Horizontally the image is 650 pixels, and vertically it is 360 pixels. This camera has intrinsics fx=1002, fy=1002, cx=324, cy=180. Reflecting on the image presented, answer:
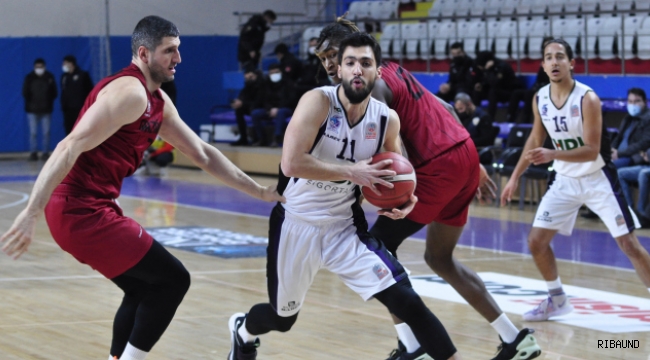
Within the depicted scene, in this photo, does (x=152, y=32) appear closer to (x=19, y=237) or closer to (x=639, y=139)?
(x=19, y=237)

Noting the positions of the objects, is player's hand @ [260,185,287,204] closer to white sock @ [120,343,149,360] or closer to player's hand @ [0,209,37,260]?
white sock @ [120,343,149,360]

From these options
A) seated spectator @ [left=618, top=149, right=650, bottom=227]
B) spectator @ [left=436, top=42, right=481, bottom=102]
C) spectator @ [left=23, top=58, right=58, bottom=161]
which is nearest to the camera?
seated spectator @ [left=618, top=149, right=650, bottom=227]

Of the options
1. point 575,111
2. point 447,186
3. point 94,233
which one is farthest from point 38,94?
point 94,233

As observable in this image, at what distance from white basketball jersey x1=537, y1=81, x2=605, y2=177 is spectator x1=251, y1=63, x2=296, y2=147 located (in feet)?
36.7

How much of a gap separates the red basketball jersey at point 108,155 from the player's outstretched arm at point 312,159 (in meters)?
0.64

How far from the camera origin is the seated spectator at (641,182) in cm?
1142

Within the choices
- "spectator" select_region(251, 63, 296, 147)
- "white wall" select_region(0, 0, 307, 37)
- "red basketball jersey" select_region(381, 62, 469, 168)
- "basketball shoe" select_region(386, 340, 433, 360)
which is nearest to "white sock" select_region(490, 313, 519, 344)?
"basketball shoe" select_region(386, 340, 433, 360)

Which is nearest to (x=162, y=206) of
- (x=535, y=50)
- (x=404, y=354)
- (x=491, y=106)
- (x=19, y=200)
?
(x=19, y=200)

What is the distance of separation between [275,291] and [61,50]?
18074 millimetres

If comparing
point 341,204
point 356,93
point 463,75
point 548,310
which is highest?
point 356,93

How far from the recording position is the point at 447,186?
538 centimetres

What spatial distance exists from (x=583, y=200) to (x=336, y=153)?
2727 mm

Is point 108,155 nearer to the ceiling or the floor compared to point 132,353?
nearer to the ceiling

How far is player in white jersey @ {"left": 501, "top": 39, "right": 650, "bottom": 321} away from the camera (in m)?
6.48
